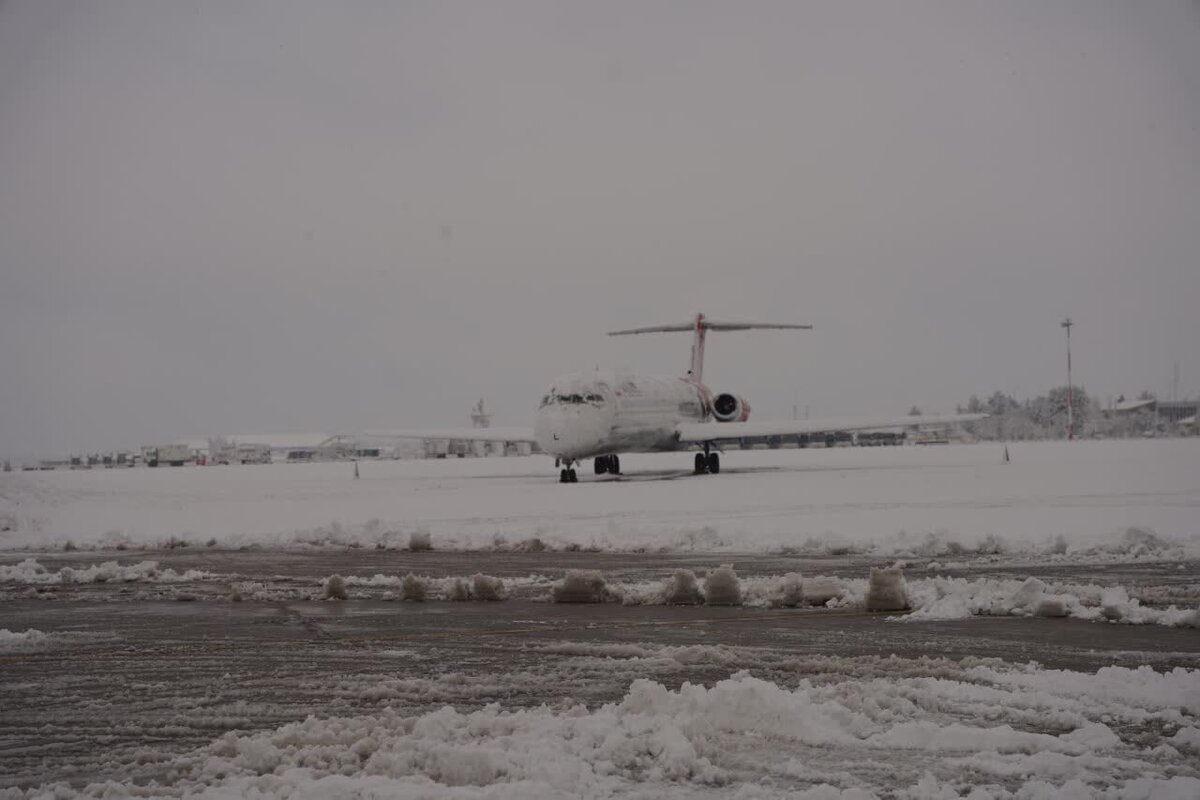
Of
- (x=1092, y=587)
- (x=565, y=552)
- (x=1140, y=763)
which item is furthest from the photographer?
(x=565, y=552)

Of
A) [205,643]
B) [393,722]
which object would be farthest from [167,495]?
[393,722]

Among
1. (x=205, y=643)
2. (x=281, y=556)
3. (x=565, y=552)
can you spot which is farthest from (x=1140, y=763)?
(x=281, y=556)

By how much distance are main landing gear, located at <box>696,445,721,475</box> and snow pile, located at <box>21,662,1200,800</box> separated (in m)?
34.8

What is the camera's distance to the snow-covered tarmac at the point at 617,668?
4.78 m

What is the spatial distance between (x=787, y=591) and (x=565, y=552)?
5.72 metres

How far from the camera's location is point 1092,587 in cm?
971

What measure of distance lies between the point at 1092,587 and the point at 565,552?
7226 millimetres

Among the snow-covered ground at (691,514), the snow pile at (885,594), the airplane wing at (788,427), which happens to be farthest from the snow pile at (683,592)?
the airplane wing at (788,427)

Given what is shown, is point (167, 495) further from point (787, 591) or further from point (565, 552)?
point (787, 591)

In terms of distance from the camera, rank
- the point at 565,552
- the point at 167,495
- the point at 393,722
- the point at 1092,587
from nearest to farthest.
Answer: the point at 393,722 < the point at 1092,587 < the point at 565,552 < the point at 167,495

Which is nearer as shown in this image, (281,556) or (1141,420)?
(281,556)

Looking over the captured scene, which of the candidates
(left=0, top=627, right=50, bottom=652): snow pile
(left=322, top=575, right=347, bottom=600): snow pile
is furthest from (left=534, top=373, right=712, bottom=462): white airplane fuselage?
(left=0, top=627, right=50, bottom=652): snow pile

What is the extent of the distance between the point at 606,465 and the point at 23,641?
31.3 m

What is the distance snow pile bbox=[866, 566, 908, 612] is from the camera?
31.6 ft
